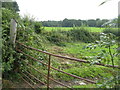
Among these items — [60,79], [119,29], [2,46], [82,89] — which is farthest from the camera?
[60,79]

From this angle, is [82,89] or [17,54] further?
[17,54]

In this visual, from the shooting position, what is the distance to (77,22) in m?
9.40

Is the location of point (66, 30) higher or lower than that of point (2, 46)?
higher

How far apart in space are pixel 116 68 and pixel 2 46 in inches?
93.8

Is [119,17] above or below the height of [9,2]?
below

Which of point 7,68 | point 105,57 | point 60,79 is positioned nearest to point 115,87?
point 105,57

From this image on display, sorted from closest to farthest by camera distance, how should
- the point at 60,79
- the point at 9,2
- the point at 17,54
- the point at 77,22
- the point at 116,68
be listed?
1. the point at 116,68
2. the point at 17,54
3. the point at 60,79
4. the point at 9,2
5. the point at 77,22

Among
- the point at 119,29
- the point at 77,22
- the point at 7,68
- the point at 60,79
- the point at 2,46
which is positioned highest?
the point at 77,22

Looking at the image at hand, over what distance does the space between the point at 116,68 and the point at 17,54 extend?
7.83ft

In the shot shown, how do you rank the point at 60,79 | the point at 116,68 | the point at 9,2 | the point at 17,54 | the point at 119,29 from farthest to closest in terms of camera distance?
the point at 9,2
the point at 60,79
the point at 17,54
the point at 116,68
the point at 119,29

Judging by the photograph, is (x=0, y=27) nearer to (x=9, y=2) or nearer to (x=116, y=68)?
(x=9, y=2)

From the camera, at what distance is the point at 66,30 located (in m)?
8.39

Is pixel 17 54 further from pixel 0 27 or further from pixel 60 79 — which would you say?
pixel 60 79

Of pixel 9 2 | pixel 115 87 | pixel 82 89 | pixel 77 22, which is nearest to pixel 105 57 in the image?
pixel 115 87
